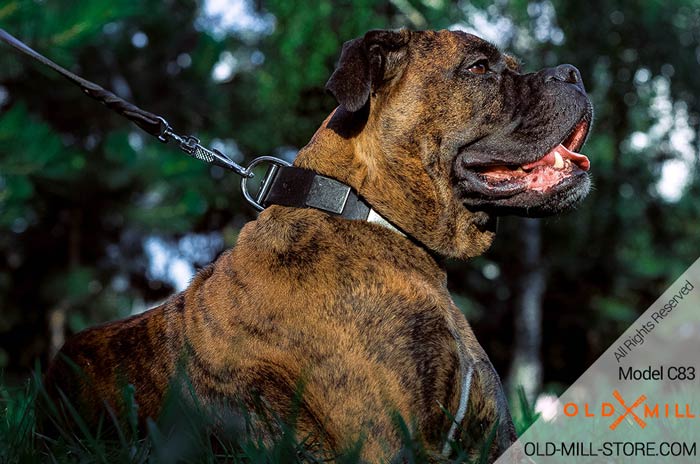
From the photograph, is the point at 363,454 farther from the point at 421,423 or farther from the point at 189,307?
the point at 189,307

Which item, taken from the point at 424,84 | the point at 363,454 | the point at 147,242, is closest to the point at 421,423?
the point at 363,454

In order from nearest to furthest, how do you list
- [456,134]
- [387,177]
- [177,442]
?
1. [177,442]
2. [387,177]
3. [456,134]

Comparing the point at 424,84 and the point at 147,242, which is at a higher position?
the point at 424,84

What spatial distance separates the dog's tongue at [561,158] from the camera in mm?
3484

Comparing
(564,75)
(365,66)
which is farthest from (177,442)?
(564,75)

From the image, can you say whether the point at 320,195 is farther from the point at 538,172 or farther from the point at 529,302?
the point at 529,302

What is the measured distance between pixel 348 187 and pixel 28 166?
5.19m

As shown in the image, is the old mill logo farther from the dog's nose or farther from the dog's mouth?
the dog's nose

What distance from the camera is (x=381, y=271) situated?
9.77 feet

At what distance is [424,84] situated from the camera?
3488mm

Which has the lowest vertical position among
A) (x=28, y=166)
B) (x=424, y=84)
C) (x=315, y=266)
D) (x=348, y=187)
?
(x=28, y=166)

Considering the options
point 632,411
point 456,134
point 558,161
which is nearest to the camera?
point 456,134

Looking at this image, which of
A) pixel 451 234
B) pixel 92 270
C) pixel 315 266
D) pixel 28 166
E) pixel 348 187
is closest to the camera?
pixel 315 266

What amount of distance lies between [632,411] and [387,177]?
1.79 meters
